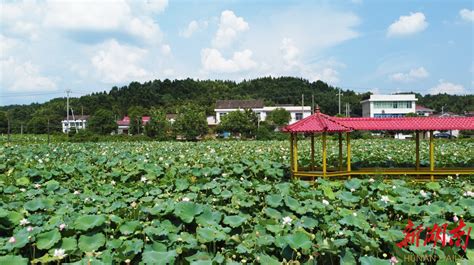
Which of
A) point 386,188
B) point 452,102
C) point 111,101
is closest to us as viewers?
point 386,188

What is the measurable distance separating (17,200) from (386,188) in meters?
5.57

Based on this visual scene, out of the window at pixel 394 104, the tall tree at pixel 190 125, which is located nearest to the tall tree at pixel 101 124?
the tall tree at pixel 190 125

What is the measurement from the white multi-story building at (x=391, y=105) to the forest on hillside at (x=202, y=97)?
756cm

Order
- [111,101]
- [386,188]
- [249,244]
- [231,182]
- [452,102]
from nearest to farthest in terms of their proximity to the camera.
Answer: [249,244] → [386,188] → [231,182] → [111,101] → [452,102]

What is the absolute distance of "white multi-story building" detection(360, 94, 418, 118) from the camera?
6156cm

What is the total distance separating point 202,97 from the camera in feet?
268

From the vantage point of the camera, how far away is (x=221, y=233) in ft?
13.6

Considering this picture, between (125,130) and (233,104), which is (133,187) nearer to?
(233,104)

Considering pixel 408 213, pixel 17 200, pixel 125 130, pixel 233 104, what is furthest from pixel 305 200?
pixel 125 130

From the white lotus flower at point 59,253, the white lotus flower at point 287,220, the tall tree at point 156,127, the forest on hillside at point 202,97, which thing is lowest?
the white lotus flower at point 59,253

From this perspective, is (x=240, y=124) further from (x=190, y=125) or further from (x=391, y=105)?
(x=391, y=105)

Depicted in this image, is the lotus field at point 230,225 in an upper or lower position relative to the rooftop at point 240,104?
lower

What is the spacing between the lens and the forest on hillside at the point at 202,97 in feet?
241

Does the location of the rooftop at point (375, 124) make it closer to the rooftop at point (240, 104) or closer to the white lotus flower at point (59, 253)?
the white lotus flower at point (59, 253)
